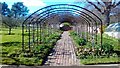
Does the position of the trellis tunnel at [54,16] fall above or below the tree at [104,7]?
below

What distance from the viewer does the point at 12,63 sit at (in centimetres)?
786

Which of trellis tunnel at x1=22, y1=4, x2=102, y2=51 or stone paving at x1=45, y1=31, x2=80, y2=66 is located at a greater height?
trellis tunnel at x1=22, y1=4, x2=102, y2=51

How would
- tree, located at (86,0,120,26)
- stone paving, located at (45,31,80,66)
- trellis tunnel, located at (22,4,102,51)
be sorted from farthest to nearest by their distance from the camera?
tree, located at (86,0,120,26)
trellis tunnel, located at (22,4,102,51)
stone paving, located at (45,31,80,66)

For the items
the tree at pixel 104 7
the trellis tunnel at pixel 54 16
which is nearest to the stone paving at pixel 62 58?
the trellis tunnel at pixel 54 16

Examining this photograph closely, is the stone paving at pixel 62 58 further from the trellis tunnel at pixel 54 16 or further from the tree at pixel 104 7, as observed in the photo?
the tree at pixel 104 7

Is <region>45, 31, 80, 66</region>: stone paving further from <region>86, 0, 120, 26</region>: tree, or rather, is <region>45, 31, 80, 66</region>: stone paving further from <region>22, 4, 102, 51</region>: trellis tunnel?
<region>86, 0, 120, 26</region>: tree

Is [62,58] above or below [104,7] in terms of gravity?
below

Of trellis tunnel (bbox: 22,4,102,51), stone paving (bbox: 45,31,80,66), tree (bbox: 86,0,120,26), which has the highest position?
tree (bbox: 86,0,120,26)

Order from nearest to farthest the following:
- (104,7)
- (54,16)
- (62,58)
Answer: (62,58) → (54,16) → (104,7)

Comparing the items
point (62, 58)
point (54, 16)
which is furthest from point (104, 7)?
point (62, 58)

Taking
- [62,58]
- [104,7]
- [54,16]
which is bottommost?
[62,58]

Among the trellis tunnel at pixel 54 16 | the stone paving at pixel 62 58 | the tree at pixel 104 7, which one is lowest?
the stone paving at pixel 62 58

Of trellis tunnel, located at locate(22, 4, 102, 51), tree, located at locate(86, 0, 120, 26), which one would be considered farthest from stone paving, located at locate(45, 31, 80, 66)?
tree, located at locate(86, 0, 120, 26)

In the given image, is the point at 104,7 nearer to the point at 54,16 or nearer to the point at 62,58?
the point at 54,16
